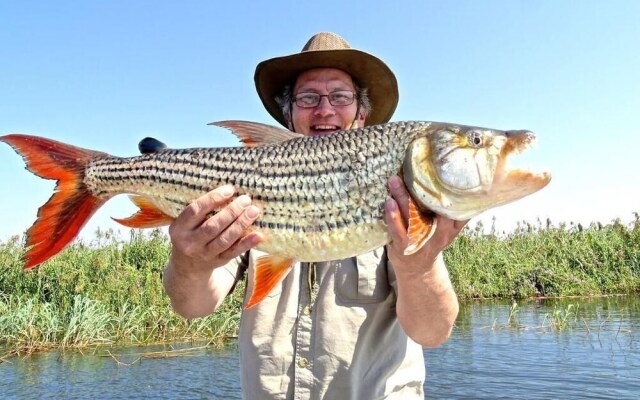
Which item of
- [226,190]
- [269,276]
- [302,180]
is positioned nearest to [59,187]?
[226,190]

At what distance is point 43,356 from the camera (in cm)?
857

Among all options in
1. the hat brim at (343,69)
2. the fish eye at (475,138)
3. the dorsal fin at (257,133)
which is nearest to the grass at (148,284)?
the hat brim at (343,69)

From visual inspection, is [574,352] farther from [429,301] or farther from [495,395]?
[429,301]

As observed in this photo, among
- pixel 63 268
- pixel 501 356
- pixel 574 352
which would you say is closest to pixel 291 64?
pixel 501 356

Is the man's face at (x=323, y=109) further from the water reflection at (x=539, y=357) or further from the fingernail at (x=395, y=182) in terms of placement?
the water reflection at (x=539, y=357)

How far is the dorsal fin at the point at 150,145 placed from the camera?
319 cm

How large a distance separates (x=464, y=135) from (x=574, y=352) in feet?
23.6

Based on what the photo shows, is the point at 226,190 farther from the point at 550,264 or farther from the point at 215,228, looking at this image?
the point at 550,264

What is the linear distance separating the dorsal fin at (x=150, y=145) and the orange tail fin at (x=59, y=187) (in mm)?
285

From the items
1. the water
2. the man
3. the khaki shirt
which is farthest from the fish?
the water

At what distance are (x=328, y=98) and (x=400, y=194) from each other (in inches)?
66.6

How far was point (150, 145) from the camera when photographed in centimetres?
321

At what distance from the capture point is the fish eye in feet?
8.95

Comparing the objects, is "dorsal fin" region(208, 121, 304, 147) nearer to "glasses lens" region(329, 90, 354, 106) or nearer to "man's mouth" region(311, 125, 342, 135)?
"man's mouth" region(311, 125, 342, 135)
